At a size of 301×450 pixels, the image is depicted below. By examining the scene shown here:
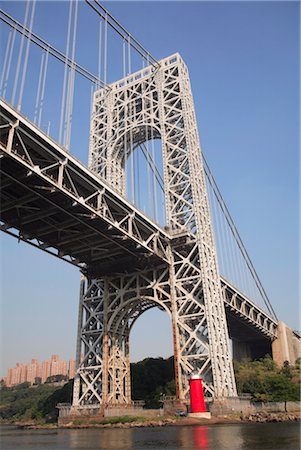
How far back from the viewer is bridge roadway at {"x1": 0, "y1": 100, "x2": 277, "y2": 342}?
2294 cm

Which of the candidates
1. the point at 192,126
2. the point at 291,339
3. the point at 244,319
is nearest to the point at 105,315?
the point at 192,126

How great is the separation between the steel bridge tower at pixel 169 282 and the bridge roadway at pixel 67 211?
75.7 inches

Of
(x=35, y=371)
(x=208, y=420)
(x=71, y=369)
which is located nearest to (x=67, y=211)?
(x=208, y=420)

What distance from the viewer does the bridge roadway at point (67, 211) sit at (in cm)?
2294

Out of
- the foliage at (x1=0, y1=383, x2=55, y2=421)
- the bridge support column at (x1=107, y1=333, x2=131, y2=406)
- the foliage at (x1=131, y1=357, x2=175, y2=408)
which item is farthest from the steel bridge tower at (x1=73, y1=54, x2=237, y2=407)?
the foliage at (x1=0, y1=383, x2=55, y2=421)

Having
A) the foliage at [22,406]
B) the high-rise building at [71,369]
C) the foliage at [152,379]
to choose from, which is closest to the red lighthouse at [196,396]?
the foliage at [152,379]

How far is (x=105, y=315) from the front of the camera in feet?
118

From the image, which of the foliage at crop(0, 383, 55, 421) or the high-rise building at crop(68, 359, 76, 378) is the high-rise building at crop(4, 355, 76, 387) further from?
the foliage at crop(0, 383, 55, 421)

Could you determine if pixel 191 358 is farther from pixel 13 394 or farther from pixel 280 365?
pixel 13 394

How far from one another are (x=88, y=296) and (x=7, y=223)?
498 inches

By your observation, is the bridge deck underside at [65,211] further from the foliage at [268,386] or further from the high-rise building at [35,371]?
the high-rise building at [35,371]

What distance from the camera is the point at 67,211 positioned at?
27.1 metres

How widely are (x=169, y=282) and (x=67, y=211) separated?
1139 centimetres

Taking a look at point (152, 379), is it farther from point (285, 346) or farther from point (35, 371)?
point (35, 371)
